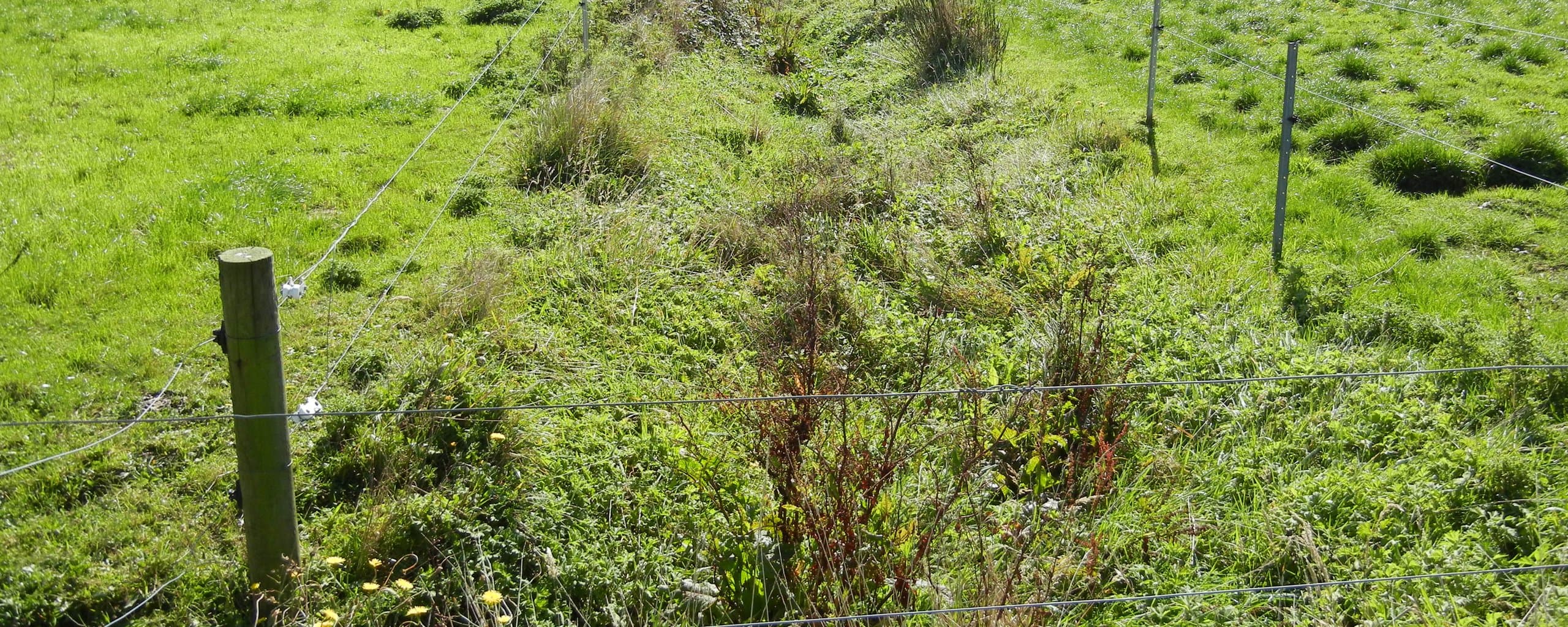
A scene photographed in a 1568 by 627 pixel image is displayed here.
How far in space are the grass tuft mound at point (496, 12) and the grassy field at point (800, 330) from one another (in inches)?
78.1

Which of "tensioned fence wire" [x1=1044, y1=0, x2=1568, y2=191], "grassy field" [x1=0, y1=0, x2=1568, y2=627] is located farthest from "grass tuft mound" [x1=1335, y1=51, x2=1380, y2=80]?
"tensioned fence wire" [x1=1044, y1=0, x2=1568, y2=191]

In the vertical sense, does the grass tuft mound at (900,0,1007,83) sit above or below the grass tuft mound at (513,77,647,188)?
above

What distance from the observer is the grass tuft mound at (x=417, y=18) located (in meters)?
12.5

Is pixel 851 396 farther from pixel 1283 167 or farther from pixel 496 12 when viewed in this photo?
pixel 496 12

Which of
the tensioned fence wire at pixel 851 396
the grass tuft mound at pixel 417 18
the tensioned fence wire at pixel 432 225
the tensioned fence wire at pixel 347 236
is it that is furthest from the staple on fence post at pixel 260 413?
the grass tuft mound at pixel 417 18

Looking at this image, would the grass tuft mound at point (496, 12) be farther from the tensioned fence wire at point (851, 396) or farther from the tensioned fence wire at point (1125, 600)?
the tensioned fence wire at point (1125, 600)

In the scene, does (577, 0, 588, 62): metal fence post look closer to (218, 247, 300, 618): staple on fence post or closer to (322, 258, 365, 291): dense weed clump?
(322, 258, 365, 291): dense weed clump

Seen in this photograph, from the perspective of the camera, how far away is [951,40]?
439 inches

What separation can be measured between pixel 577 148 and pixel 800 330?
2.97 m

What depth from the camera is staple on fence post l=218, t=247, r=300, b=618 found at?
3.06 m

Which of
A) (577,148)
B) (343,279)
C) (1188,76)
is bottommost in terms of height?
(343,279)

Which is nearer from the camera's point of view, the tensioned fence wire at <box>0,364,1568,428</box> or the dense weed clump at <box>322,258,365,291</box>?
the tensioned fence wire at <box>0,364,1568,428</box>

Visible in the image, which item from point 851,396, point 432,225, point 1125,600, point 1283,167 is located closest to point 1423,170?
point 1283,167

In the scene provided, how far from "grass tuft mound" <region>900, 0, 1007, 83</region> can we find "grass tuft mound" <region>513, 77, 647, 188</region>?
3.72m
